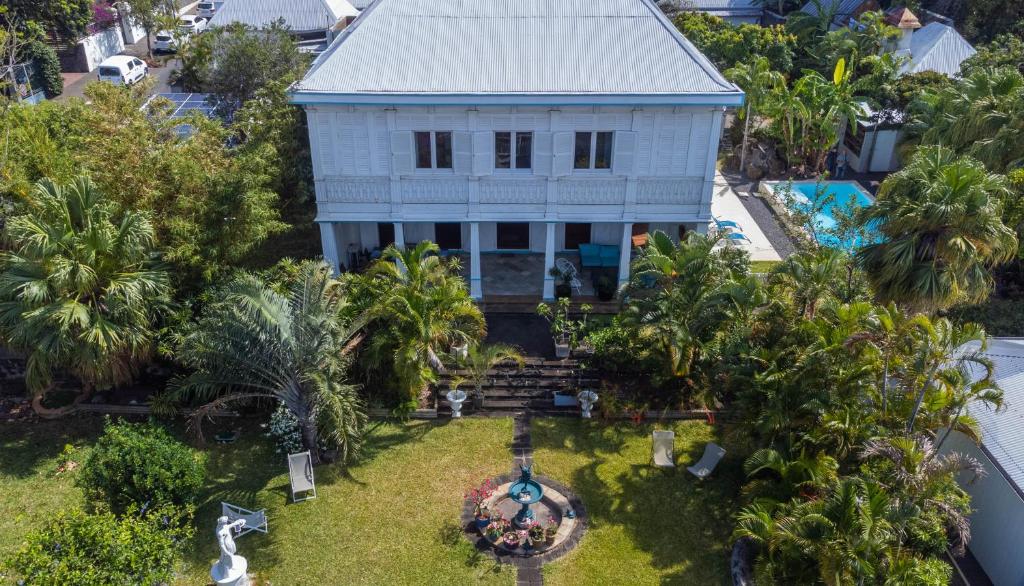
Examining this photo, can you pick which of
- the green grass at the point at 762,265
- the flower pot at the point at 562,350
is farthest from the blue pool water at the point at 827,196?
the flower pot at the point at 562,350

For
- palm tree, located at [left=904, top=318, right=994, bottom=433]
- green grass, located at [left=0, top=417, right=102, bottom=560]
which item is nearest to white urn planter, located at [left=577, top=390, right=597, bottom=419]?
palm tree, located at [left=904, top=318, right=994, bottom=433]

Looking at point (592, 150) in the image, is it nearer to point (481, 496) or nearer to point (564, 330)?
point (564, 330)

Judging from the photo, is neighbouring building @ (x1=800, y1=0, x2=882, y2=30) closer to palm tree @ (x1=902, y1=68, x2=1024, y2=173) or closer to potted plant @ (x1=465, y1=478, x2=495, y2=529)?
palm tree @ (x1=902, y1=68, x2=1024, y2=173)

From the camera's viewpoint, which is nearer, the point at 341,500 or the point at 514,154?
the point at 341,500

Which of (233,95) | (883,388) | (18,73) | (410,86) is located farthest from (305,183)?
(18,73)

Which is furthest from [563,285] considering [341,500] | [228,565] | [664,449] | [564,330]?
[228,565]

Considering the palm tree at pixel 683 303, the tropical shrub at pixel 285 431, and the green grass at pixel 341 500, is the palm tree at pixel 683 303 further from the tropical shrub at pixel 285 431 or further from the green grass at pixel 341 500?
the tropical shrub at pixel 285 431

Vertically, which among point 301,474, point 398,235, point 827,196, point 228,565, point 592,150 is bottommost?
point 301,474
